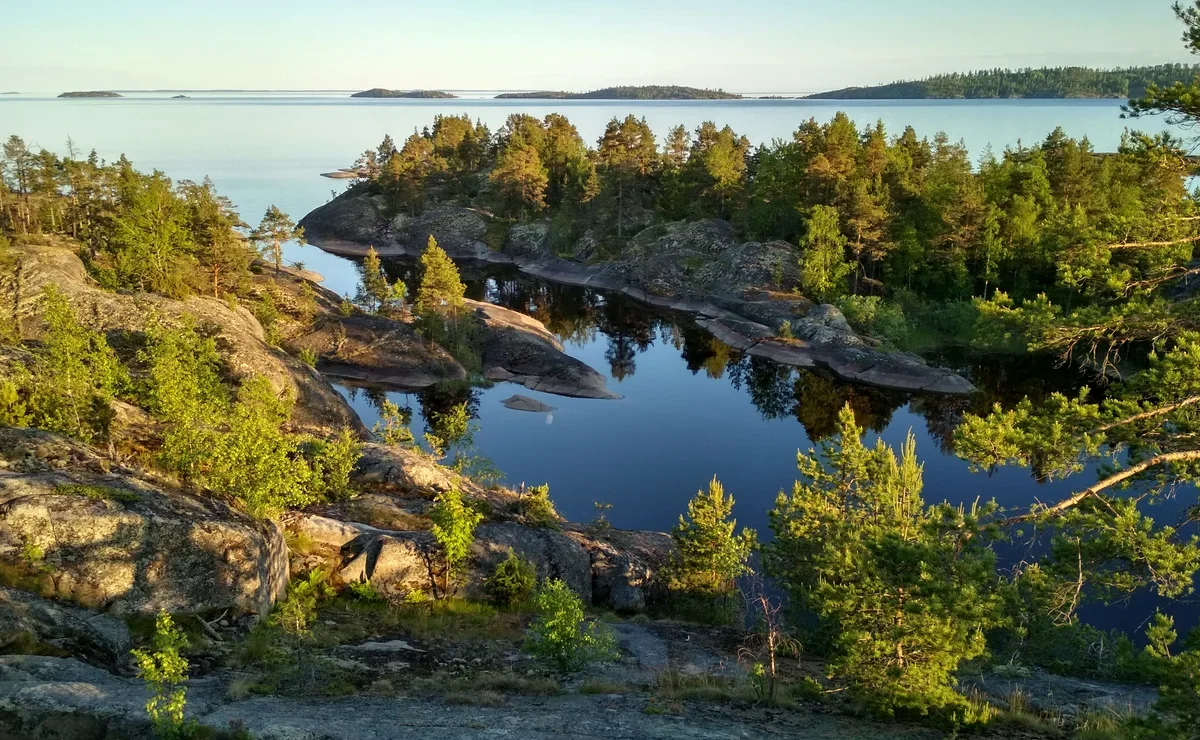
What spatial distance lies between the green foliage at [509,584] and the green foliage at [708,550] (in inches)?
249

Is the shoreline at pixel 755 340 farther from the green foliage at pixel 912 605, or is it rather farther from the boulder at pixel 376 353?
the green foliage at pixel 912 605

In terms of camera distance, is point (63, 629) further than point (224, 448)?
No

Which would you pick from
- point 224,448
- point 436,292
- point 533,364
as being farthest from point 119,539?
point 533,364

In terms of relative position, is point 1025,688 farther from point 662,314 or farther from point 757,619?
point 662,314

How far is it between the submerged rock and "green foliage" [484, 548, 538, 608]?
113 ft

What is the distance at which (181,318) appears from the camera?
40.9 meters

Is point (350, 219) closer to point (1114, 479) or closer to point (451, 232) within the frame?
point (451, 232)

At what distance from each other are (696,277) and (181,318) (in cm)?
6619

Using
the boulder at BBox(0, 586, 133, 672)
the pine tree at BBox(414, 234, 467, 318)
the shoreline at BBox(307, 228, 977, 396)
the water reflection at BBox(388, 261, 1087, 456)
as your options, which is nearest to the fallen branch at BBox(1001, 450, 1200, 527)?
the boulder at BBox(0, 586, 133, 672)

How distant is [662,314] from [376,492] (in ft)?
214

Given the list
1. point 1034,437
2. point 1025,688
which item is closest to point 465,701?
point 1034,437

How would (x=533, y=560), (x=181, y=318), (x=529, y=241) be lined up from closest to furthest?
(x=533, y=560)
(x=181, y=318)
(x=529, y=241)

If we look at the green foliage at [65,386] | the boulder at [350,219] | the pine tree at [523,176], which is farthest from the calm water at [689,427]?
the boulder at [350,219]

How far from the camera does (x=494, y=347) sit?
240 ft
